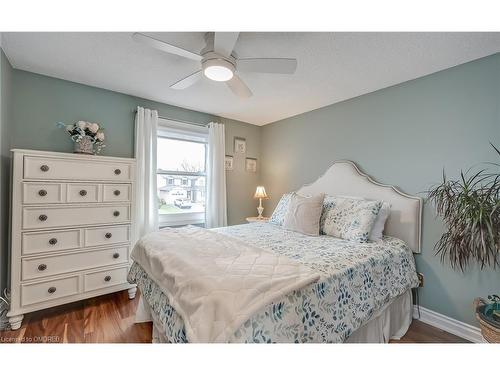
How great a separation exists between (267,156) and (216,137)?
Answer: 991mm

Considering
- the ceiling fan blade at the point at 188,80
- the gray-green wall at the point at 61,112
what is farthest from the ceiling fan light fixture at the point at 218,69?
the gray-green wall at the point at 61,112

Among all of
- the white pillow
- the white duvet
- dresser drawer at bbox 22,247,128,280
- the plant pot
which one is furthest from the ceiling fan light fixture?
the plant pot

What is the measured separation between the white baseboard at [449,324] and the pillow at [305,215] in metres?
1.19

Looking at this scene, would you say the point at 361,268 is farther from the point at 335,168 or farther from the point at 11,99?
the point at 11,99

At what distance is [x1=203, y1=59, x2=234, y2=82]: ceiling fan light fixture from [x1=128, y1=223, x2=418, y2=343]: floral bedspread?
1.33m

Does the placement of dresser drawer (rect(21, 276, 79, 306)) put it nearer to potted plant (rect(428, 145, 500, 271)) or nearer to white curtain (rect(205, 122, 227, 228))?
white curtain (rect(205, 122, 227, 228))

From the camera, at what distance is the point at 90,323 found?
6.13 ft

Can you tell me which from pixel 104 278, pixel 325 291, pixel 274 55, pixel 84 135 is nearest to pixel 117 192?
pixel 84 135

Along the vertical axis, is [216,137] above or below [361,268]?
above

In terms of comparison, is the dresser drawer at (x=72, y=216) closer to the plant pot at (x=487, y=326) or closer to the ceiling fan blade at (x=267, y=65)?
the ceiling fan blade at (x=267, y=65)

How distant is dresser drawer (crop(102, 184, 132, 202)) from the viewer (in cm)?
217

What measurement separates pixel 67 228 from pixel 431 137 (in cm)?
343

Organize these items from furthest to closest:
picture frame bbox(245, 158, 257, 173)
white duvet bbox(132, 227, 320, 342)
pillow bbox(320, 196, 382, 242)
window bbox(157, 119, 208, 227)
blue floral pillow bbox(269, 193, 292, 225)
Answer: picture frame bbox(245, 158, 257, 173) < window bbox(157, 119, 208, 227) < blue floral pillow bbox(269, 193, 292, 225) < pillow bbox(320, 196, 382, 242) < white duvet bbox(132, 227, 320, 342)
